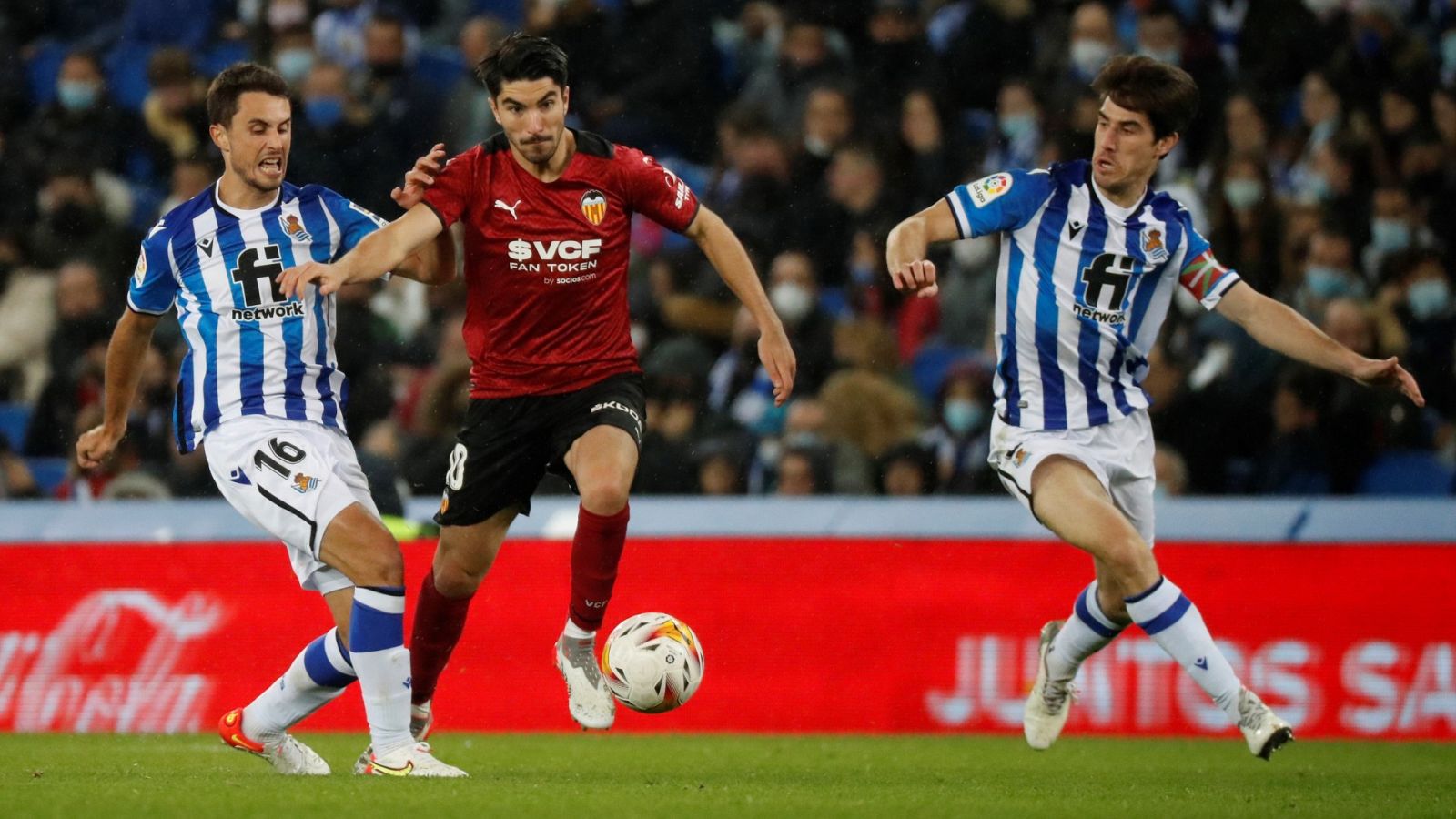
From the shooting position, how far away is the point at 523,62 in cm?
621

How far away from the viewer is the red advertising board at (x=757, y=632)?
29.3 feet

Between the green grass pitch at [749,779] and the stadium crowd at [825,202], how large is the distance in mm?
1888

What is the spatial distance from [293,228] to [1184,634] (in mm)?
3186

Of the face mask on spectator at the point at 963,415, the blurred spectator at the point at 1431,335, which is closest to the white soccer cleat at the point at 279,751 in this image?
the face mask on spectator at the point at 963,415

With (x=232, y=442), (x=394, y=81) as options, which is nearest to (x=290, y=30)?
(x=394, y=81)

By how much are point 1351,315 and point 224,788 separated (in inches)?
243

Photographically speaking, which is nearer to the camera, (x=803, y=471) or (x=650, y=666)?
(x=650, y=666)

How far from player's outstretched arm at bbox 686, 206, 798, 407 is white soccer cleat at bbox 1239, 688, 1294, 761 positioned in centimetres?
176

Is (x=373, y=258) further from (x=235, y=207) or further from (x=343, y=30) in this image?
(x=343, y=30)

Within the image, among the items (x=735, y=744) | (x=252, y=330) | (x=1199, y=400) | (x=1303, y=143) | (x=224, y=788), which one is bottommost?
(x=735, y=744)

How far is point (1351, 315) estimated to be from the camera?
984 cm

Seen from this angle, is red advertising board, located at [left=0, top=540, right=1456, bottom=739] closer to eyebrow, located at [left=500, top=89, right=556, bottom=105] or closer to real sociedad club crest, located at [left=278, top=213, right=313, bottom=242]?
real sociedad club crest, located at [left=278, top=213, right=313, bottom=242]

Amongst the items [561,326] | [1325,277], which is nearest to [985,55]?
[1325,277]

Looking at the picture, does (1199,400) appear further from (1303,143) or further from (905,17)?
(905,17)
